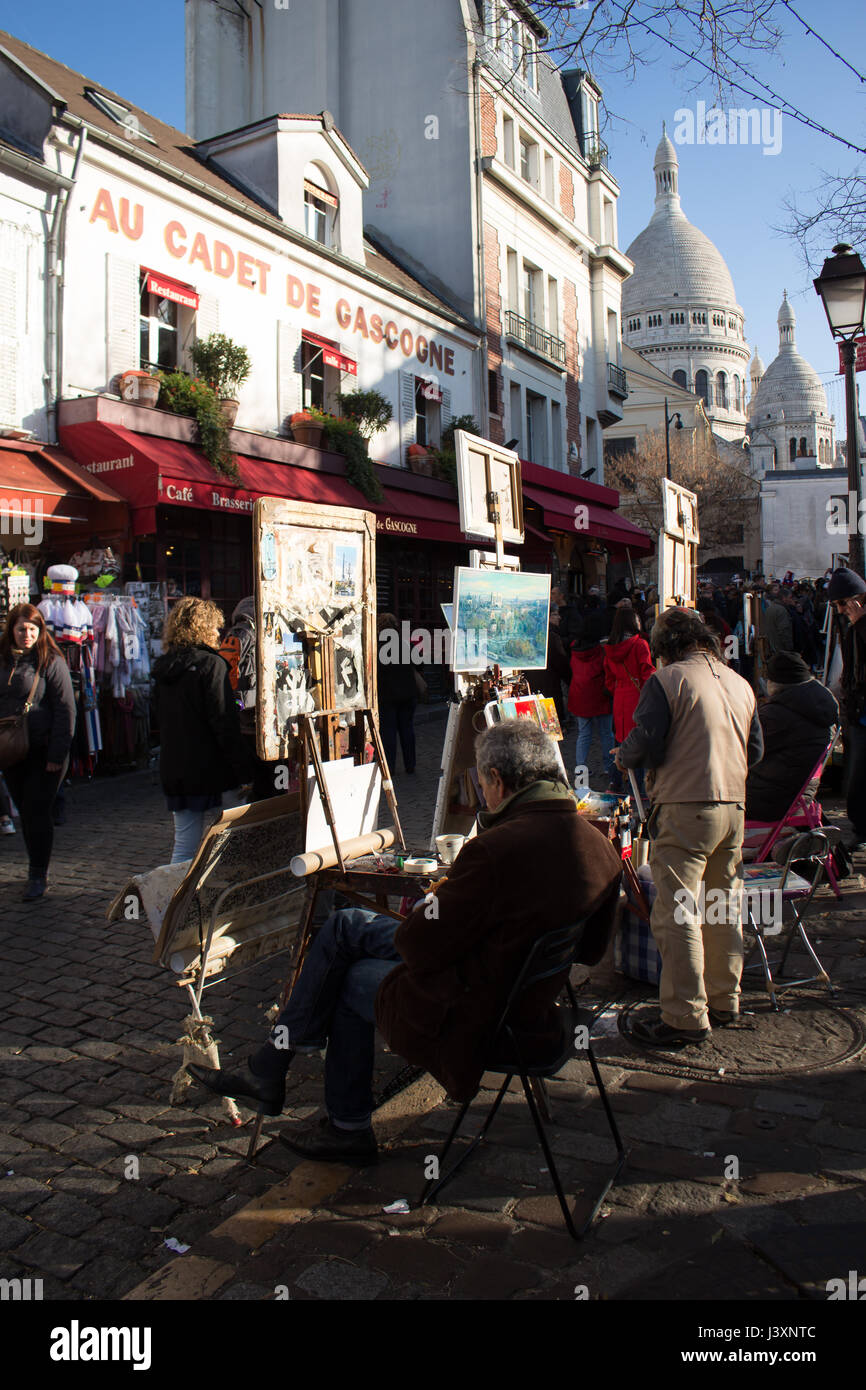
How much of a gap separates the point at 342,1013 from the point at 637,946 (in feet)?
6.47

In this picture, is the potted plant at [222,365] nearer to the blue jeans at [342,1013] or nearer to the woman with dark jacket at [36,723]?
the woman with dark jacket at [36,723]

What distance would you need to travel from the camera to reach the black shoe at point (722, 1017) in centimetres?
411

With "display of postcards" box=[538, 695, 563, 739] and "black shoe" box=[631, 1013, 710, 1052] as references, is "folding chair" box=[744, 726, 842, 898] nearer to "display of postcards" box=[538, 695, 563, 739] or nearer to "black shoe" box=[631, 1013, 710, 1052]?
"display of postcards" box=[538, 695, 563, 739]

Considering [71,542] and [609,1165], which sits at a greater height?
[71,542]

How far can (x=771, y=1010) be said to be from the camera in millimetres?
4266

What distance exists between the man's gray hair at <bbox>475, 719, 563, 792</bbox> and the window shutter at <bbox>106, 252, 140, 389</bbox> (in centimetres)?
1023

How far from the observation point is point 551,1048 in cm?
288

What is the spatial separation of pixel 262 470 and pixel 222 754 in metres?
8.25

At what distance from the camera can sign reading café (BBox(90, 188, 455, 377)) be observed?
38.5 ft

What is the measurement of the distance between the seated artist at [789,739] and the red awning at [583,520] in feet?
45.5

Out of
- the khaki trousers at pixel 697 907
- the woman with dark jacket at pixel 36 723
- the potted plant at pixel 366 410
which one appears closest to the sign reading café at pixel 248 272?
the potted plant at pixel 366 410

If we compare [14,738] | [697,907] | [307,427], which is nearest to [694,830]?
[697,907]
